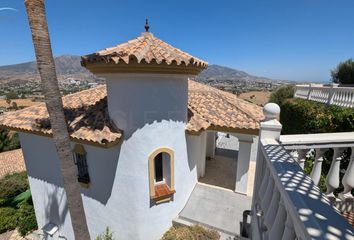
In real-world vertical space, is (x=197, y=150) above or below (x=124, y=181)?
above

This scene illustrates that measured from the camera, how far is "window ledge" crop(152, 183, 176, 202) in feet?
26.8

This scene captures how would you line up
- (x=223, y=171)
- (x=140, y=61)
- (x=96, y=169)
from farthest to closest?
(x=223, y=171)
(x=96, y=169)
(x=140, y=61)

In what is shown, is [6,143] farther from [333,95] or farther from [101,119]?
[333,95]

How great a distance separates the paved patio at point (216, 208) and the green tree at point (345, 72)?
3029 centimetres

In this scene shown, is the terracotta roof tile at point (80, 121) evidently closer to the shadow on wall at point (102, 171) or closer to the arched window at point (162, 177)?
the shadow on wall at point (102, 171)

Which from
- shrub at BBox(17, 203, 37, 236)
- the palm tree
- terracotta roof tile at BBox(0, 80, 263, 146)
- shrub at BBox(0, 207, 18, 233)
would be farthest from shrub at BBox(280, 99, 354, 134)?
shrub at BBox(0, 207, 18, 233)

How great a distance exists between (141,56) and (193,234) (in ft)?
23.5

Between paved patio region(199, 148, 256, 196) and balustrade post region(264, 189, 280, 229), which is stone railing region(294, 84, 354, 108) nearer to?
paved patio region(199, 148, 256, 196)

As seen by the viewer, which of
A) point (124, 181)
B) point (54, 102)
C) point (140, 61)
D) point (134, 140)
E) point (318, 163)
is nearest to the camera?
point (318, 163)

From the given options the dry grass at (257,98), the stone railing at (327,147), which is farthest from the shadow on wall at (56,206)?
the dry grass at (257,98)

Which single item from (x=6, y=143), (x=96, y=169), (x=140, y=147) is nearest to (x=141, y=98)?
(x=140, y=147)

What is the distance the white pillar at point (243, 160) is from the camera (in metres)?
9.27

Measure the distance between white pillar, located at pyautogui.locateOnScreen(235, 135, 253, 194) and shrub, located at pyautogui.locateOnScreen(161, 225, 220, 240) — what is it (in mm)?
2792

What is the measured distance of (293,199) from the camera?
1.84 meters
